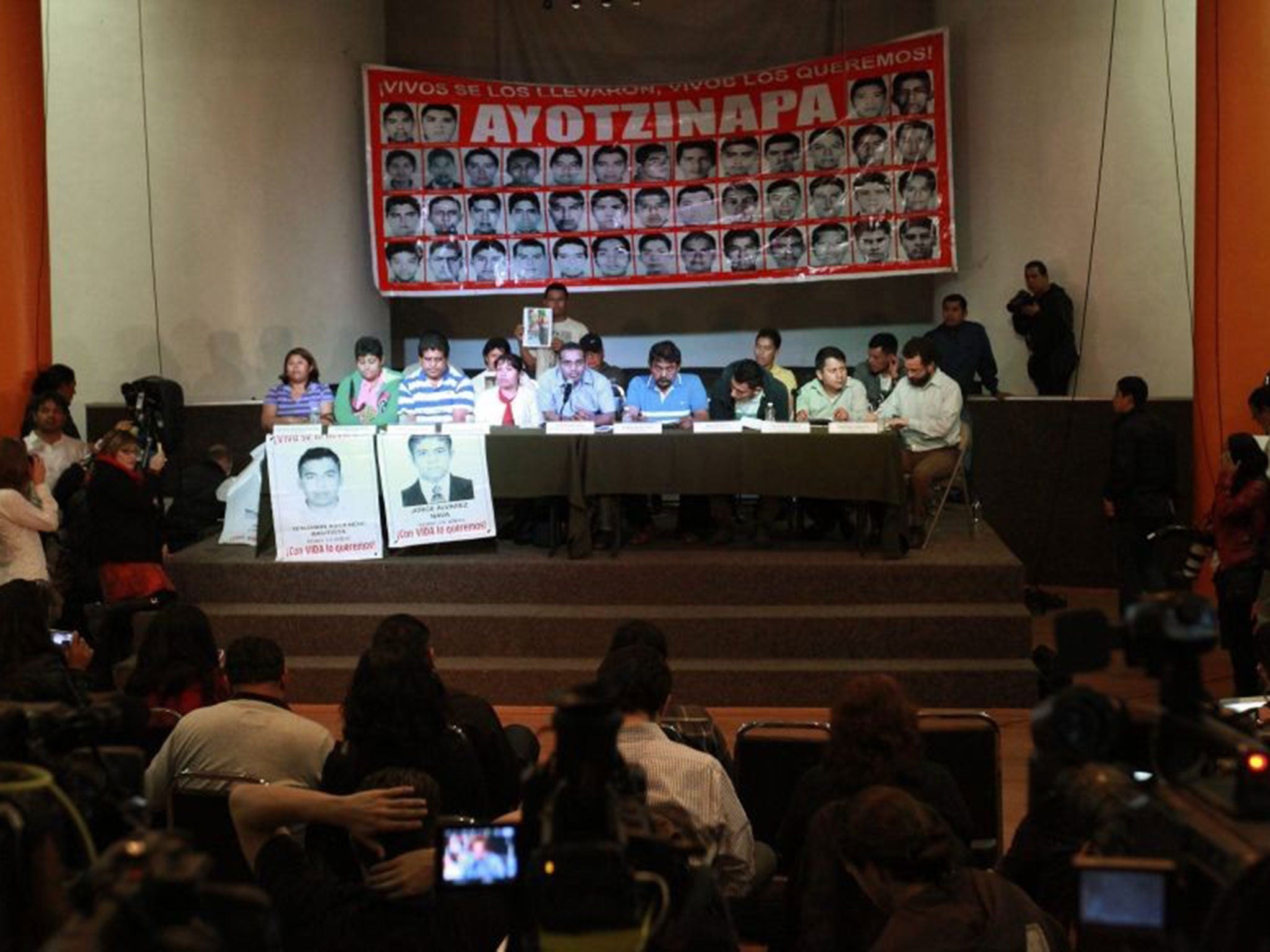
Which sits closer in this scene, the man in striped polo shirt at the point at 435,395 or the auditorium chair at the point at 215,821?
the auditorium chair at the point at 215,821

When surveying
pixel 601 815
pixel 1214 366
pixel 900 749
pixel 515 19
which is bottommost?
pixel 900 749

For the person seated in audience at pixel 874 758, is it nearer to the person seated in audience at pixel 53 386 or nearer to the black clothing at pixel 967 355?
the person seated in audience at pixel 53 386

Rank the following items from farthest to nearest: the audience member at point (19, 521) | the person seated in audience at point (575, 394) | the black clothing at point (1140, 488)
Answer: the person seated in audience at point (575, 394) < the black clothing at point (1140, 488) < the audience member at point (19, 521)

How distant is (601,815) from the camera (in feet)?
7.86

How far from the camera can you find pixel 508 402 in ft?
31.6

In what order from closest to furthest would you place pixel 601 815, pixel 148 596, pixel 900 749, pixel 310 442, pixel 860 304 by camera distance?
pixel 601 815 → pixel 900 749 → pixel 148 596 → pixel 310 442 → pixel 860 304

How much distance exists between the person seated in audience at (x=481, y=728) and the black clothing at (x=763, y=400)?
503cm

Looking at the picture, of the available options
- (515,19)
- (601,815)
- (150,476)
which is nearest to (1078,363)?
(515,19)

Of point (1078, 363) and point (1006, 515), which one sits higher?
point (1078, 363)

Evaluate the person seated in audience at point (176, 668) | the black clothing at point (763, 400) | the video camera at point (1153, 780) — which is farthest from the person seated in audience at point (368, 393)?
the video camera at point (1153, 780)

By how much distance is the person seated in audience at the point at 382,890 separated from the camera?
3.26 metres

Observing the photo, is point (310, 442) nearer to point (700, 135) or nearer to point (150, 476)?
point (150, 476)

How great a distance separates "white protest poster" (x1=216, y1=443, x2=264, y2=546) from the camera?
363 inches

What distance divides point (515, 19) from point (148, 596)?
7.10 metres
